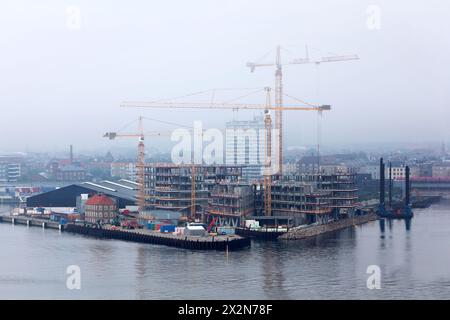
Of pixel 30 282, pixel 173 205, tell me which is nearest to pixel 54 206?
pixel 173 205

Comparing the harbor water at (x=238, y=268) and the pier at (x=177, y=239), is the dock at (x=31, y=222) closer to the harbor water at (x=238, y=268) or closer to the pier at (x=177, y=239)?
the pier at (x=177, y=239)

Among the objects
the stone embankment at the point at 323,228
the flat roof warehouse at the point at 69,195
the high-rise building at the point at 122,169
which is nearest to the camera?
the stone embankment at the point at 323,228

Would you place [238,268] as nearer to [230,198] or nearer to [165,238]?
[165,238]

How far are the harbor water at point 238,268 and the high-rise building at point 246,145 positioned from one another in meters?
8.95

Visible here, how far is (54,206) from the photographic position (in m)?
→ 15.9

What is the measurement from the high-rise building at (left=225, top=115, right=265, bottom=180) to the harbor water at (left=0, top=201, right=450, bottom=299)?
8955 millimetres

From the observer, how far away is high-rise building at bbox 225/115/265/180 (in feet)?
68.2

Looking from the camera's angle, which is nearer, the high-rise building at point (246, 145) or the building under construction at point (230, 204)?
the building under construction at point (230, 204)

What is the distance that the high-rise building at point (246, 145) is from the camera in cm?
2080
